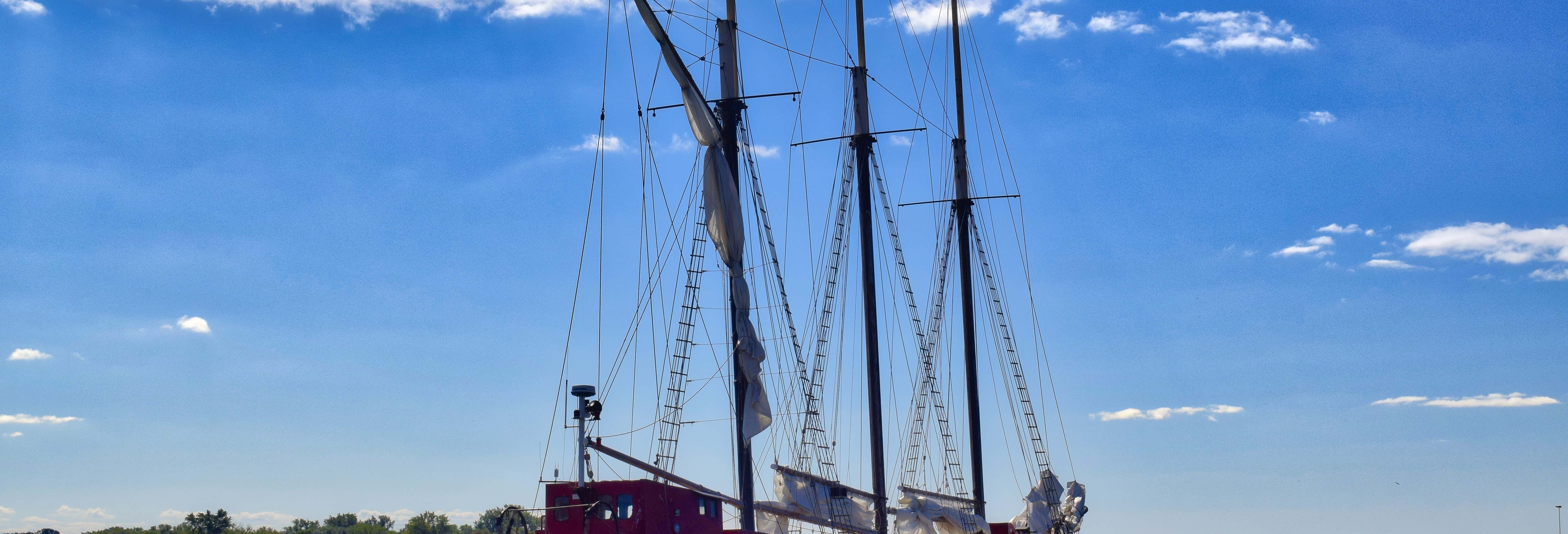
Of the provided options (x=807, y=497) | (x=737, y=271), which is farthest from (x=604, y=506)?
(x=807, y=497)

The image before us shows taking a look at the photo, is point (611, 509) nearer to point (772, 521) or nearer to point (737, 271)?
point (737, 271)

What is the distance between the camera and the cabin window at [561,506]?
43.4m

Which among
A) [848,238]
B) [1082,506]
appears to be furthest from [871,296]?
[1082,506]

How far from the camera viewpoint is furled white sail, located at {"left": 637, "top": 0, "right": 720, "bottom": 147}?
1999 inches

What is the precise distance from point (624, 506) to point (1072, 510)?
35362 mm

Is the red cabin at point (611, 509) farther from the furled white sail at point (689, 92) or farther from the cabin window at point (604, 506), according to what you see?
the furled white sail at point (689, 92)

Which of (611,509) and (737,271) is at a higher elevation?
(737,271)

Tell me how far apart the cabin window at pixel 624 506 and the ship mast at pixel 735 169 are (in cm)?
631

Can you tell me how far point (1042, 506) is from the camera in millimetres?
71688

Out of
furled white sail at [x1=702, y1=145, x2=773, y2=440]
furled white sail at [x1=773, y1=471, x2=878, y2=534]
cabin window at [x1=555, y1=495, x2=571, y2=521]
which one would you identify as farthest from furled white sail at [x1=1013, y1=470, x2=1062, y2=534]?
cabin window at [x1=555, y1=495, x2=571, y2=521]

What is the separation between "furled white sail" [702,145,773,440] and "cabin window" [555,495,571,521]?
8.24 m

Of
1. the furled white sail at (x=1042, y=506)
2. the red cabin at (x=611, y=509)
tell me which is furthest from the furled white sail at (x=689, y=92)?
the furled white sail at (x=1042, y=506)

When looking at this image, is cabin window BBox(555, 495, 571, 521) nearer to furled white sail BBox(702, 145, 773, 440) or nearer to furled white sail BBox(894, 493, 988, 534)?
furled white sail BBox(702, 145, 773, 440)

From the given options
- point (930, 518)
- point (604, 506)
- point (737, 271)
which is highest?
point (737, 271)
